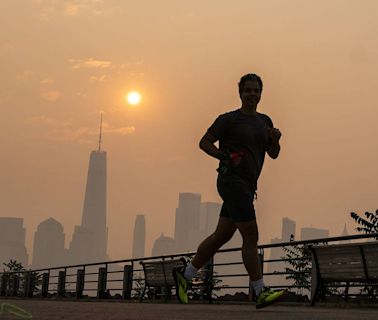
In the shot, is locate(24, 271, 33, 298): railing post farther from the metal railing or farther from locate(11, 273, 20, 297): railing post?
locate(11, 273, 20, 297): railing post

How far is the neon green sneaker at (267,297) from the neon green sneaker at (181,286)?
0.86m

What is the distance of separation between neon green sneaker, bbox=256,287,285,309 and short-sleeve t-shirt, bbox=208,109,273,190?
2.99ft

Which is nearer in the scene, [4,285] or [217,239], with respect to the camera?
[217,239]

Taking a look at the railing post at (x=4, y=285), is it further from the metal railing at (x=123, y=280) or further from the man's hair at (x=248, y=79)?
the man's hair at (x=248, y=79)

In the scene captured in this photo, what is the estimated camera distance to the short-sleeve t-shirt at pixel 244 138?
695 cm

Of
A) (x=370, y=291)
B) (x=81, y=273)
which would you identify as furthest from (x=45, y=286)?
(x=370, y=291)

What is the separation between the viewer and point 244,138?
6965mm

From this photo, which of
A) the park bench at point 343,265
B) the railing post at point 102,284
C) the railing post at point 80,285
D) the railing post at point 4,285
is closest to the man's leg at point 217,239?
the park bench at point 343,265

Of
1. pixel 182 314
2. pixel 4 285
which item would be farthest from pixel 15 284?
pixel 182 314

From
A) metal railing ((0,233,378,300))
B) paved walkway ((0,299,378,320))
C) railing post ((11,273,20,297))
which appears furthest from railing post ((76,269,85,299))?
paved walkway ((0,299,378,320))

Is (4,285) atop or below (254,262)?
below

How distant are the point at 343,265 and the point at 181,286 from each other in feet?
7.10

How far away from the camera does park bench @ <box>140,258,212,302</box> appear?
1209cm

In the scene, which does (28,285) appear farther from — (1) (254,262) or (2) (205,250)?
(1) (254,262)
